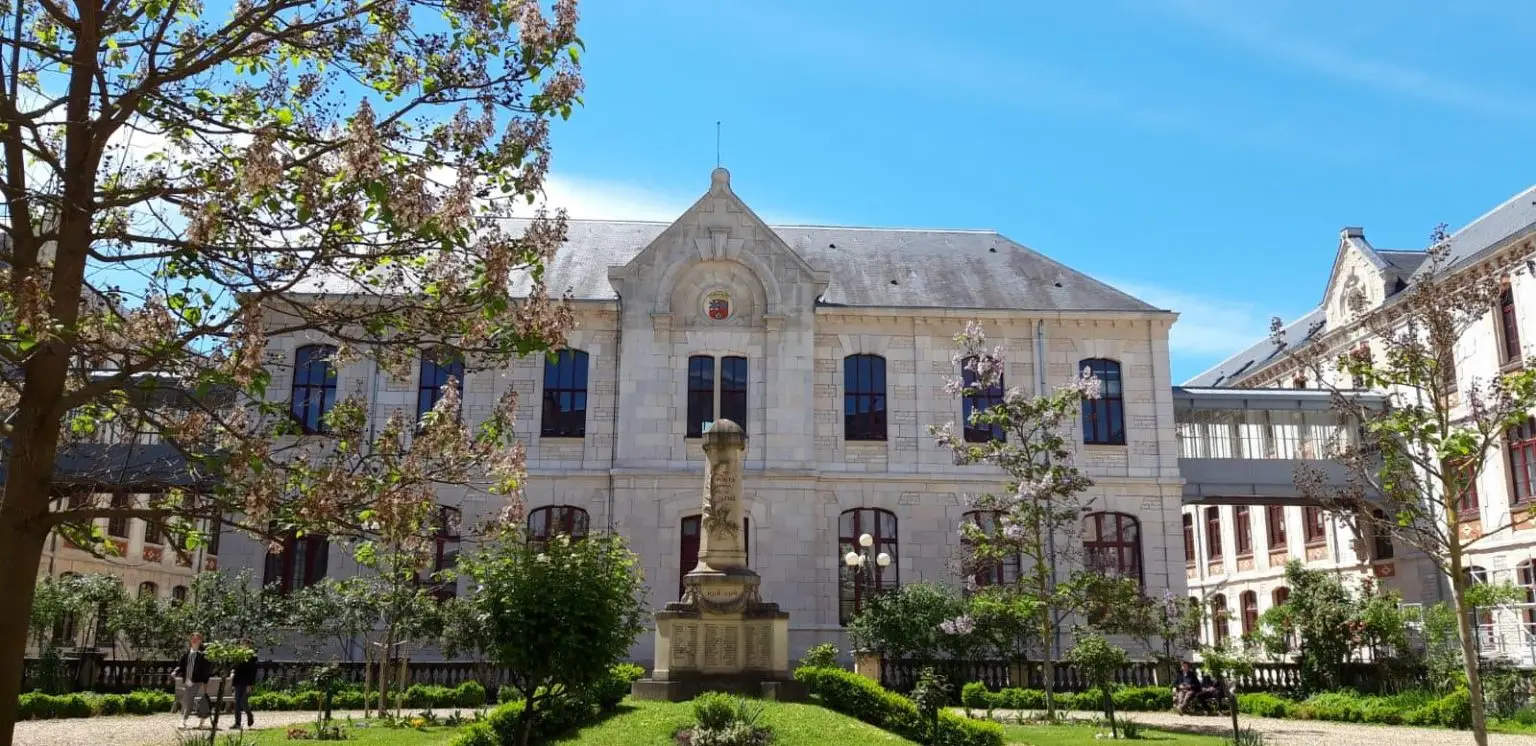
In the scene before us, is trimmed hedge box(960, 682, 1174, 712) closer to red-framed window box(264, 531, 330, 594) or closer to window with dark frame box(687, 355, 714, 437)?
window with dark frame box(687, 355, 714, 437)

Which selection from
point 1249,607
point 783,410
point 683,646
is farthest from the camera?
point 1249,607

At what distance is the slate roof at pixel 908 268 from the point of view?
28547 millimetres

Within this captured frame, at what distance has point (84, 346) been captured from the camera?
7316 mm

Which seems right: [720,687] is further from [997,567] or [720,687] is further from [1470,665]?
[997,567]

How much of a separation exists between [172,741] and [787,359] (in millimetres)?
15403

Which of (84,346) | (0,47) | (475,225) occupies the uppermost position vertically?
(0,47)

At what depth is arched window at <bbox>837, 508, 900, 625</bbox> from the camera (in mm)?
25953

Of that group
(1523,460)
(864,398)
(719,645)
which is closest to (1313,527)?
(1523,460)

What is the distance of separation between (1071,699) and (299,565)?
57.0 ft

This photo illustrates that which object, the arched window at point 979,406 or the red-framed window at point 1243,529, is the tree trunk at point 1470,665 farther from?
the red-framed window at point 1243,529

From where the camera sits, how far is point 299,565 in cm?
2612

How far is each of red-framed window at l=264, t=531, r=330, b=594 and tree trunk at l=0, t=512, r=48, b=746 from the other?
1988cm

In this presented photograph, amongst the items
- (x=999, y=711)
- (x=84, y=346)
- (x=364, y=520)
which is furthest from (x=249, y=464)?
→ (x=999, y=711)

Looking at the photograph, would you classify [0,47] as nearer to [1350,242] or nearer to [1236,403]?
[1236,403]
